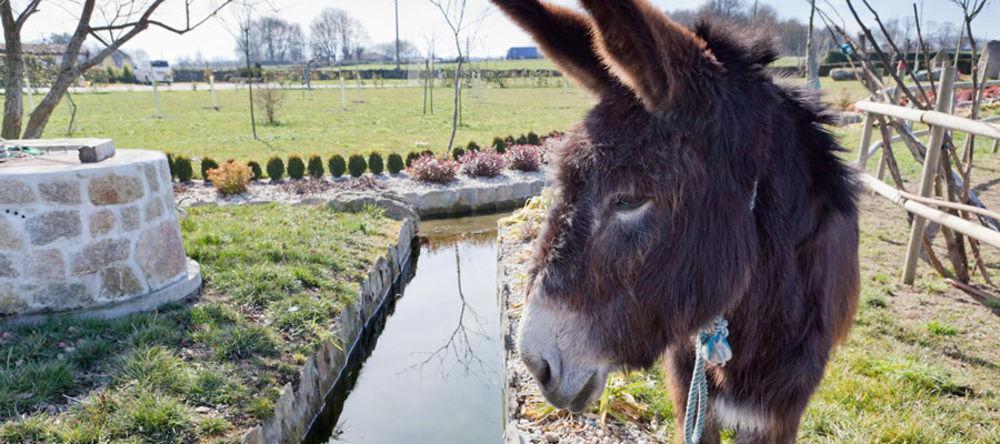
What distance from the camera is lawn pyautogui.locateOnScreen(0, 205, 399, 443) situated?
10.6 ft

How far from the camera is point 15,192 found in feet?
13.5

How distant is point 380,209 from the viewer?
873cm

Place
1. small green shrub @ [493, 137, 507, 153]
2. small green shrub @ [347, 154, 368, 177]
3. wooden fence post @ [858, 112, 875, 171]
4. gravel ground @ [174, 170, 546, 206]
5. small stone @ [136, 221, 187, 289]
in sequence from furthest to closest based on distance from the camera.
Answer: small green shrub @ [493, 137, 507, 153]
small green shrub @ [347, 154, 368, 177]
gravel ground @ [174, 170, 546, 206]
wooden fence post @ [858, 112, 875, 171]
small stone @ [136, 221, 187, 289]

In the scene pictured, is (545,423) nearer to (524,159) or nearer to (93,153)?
(93,153)

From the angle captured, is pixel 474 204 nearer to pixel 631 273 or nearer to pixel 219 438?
pixel 219 438

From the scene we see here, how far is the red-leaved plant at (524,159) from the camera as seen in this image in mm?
11766

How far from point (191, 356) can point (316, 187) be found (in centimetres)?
645

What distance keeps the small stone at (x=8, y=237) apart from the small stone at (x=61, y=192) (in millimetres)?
325

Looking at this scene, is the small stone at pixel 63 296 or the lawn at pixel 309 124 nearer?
the small stone at pixel 63 296

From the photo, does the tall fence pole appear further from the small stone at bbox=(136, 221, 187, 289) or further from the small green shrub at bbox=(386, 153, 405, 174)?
the small green shrub at bbox=(386, 153, 405, 174)

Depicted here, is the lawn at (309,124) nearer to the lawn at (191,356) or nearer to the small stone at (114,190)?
the lawn at (191,356)

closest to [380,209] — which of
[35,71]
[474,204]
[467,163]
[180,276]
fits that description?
[474,204]

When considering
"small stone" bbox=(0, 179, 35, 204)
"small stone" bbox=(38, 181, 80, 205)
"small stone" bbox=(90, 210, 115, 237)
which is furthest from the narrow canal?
"small stone" bbox=(0, 179, 35, 204)

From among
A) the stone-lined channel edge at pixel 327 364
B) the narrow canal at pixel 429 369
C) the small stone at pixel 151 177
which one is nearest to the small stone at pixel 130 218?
the small stone at pixel 151 177
